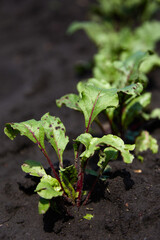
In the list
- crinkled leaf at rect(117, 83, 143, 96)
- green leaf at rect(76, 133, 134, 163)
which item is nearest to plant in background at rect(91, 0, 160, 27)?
crinkled leaf at rect(117, 83, 143, 96)

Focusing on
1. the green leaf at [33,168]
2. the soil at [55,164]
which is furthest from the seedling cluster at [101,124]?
the soil at [55,164]

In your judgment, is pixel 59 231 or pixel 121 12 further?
pixel 121 12

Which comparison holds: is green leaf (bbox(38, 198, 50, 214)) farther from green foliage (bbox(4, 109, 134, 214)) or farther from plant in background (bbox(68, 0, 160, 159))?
plant in background (bbox(68, 0, 160, 159))

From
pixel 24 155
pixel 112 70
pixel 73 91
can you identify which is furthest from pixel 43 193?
pixel 73 91

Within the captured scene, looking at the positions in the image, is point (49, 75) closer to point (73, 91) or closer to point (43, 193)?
point (73, 91)

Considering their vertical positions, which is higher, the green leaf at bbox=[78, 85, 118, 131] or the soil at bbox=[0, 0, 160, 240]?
the green leaf at bbox=[78, 85, 118, 131]

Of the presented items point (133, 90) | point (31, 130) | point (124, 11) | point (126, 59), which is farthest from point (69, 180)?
point (124, 11)
